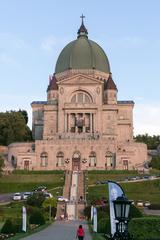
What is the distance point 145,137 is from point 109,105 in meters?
29.7

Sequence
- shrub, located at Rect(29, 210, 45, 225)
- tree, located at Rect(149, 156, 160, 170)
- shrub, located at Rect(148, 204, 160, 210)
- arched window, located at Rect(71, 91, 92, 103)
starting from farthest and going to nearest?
arched window, located at Rect(71, 91, 92, 103) < tree, located at Rect(149, 156, 160, 170) < shrub, located at Rect(148, 204, 160, 210) < shrub, located at Rect(29, 210, 45, 225)

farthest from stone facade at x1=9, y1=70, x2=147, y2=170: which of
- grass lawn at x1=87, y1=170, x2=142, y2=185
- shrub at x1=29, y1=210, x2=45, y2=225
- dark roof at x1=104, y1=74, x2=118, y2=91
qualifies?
shrub at x1=29, y1=210, x2=45, y2=225

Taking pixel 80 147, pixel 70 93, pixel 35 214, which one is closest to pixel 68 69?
pixel 70 93

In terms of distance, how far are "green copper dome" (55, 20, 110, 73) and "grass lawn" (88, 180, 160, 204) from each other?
4386 cm

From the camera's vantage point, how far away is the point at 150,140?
11706 centimetres

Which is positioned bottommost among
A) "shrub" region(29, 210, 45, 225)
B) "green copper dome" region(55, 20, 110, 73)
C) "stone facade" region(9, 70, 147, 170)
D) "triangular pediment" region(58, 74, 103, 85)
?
"shrub" region(29, 210, 45, 225)

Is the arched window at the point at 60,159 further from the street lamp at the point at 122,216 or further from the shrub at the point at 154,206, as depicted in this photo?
the street lamp at the point at 122,216

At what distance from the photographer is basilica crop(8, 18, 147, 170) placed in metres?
85.2

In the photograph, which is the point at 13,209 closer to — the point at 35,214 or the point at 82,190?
the point at 35,214

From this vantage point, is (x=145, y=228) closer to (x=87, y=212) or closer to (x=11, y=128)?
(x=87, y=212)

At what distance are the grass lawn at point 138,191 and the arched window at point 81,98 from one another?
33.3 metres

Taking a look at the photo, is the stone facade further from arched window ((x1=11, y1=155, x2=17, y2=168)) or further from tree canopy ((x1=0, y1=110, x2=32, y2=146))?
tree canopy ((x1=0, y1=110, x2=32, y2=146))

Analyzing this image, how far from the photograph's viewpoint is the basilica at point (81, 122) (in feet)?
280


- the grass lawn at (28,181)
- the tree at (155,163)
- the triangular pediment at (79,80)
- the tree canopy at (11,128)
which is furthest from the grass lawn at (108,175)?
the tree canopy at (11,128)
